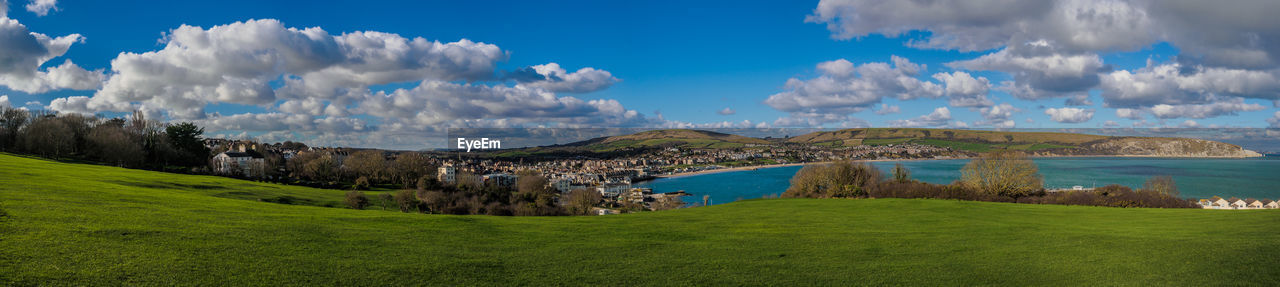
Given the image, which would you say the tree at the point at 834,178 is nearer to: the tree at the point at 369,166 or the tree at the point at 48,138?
the tree at the point at 369,166

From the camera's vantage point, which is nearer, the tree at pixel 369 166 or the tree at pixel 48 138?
the tree at pixel 48 138

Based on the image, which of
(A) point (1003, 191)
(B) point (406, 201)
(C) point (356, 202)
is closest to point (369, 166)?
(B) point (406, 201)

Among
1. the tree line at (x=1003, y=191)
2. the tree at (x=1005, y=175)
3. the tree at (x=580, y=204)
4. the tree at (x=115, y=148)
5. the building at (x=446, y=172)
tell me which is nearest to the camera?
the tree line at (x=1003, y=191)

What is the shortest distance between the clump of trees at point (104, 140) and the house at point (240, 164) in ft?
7.19

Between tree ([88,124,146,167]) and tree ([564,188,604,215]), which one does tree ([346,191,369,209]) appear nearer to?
tree ([564,188,604,215])

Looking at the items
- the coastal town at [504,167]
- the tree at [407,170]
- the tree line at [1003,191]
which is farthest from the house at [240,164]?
the tree line at [1003,191]

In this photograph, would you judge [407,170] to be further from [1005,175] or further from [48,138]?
[1005,175]

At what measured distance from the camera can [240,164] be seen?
74938 mm

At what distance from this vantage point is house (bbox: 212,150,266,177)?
7006cm

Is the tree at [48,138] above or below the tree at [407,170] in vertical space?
above

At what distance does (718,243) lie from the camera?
40.5 ft

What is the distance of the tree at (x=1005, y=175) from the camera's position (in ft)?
139

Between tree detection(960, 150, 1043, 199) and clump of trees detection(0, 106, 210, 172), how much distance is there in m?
81.8

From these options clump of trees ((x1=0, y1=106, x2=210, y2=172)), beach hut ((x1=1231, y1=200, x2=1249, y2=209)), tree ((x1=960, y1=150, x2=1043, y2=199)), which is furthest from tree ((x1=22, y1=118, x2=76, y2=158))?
beach hut ((x1=1231, y1=200, x2=1249, y2=209))
